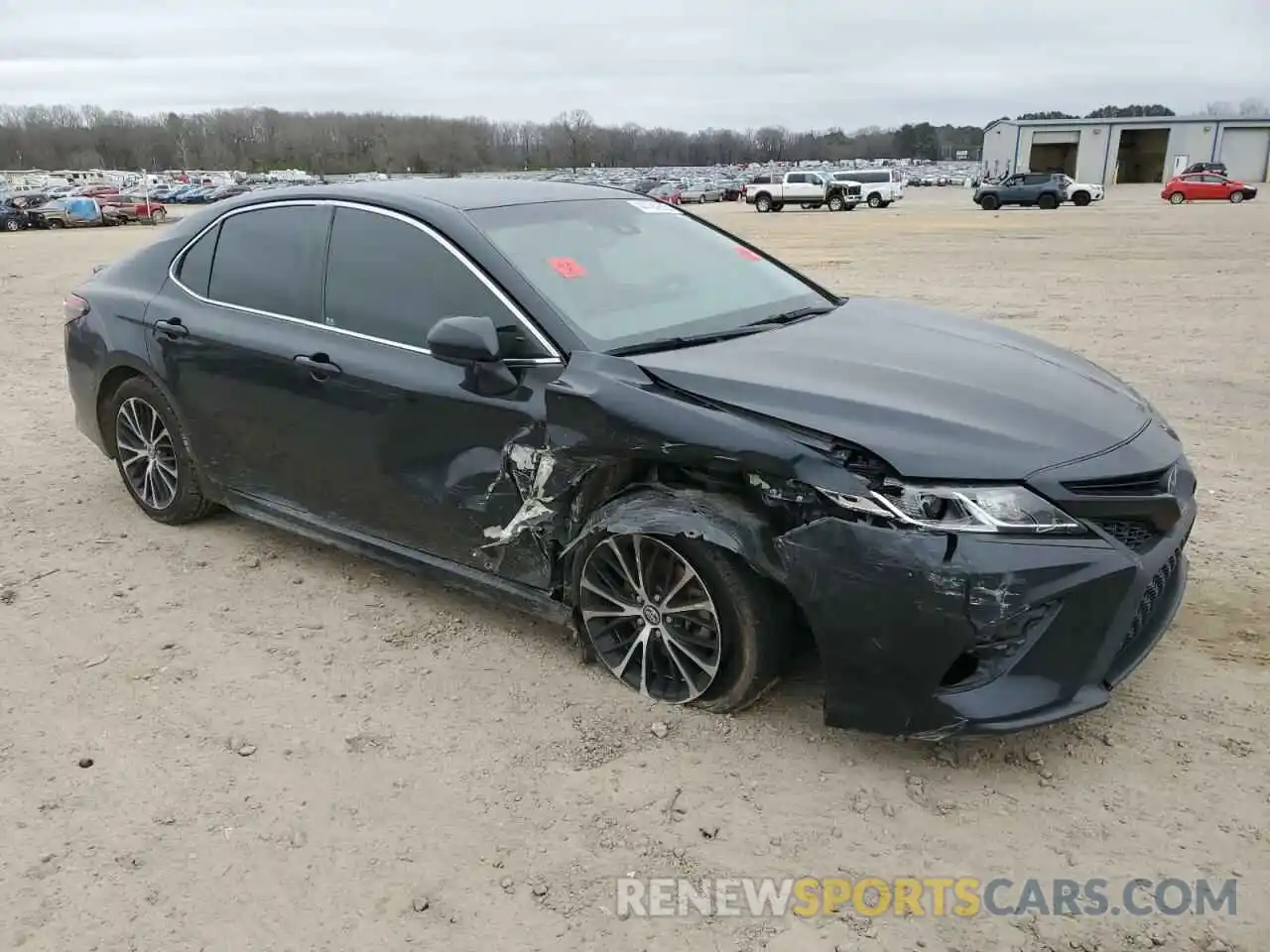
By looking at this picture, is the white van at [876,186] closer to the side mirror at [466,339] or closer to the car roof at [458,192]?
the car roof at [458,192]

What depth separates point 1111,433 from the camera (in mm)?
2977

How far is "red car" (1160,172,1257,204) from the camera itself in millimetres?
42688

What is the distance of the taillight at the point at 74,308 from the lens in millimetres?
5020

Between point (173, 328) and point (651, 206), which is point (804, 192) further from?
point (173, 328)

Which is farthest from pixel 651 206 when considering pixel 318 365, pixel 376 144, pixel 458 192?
pixel 376 144

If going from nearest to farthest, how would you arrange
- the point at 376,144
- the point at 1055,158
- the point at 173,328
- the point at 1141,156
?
the point at 173,328
the point at 1141,156
the point at 1055,158
the point at 376,144

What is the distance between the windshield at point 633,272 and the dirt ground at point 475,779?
127 centimetres

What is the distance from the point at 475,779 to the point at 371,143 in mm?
151374

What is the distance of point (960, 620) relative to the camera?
259 cm

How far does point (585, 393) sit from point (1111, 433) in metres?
1.61

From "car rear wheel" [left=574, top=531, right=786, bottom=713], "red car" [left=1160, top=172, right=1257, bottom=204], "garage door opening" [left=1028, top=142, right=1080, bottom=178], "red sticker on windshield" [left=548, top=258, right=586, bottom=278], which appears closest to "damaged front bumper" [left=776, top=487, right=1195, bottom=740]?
"car rear wheel" [left=574, top=531, right=786, bottom=713]

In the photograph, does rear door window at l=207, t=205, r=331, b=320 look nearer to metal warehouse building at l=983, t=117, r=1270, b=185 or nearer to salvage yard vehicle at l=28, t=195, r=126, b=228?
salvage yard vehicle at l=28, t=195, r=126, b=228

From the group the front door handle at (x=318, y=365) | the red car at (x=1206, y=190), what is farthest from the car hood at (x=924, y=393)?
the red car at (x=1206, y=190)

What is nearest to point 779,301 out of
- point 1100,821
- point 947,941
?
point 1100,821
